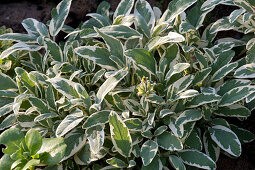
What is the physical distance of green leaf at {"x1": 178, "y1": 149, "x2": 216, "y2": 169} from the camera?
1.62 m

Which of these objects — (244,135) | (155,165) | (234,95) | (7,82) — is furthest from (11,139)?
(244,135)

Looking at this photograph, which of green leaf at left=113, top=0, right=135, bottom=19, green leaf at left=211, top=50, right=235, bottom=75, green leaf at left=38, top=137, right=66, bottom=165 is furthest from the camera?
green leaf at left=113, top=0, right=135, bottom=19

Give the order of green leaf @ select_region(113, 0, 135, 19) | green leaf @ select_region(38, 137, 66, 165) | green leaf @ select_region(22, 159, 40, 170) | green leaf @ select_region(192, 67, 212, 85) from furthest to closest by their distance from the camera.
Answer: green leaf @ select_region(113, 0, 135, 19) < green leaf @ select_region(192, 67, 212, 85) < green leaf @ select_region(38, 137, 66, 165) < green leaf @ select_region(22, 159, 40, 170)

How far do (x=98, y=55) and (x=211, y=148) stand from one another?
83 cm

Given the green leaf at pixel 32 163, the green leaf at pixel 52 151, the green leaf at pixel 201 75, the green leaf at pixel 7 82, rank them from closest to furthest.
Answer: the green leaf at pixel 32 163
the green leaf at pixel 52 151
the green leaf at pixel 201 75
the green leaf at pixel 7 82

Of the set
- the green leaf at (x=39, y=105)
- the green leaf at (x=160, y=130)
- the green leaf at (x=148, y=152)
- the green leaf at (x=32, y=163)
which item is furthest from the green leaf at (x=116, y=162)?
the green leaf at (x=39, y=105)

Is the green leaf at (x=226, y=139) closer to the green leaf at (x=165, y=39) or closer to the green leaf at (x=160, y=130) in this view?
the green leaf at (x=160, y=130)

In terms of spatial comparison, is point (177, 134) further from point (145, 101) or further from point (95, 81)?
point (95, 81)

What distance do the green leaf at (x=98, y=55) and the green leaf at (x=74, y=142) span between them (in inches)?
16.1

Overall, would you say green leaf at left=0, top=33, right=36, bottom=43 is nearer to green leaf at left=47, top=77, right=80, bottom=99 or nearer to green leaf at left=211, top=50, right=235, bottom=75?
green leaf at left=47, top=77, right=80, bottom=99

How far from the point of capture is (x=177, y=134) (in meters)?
1.58

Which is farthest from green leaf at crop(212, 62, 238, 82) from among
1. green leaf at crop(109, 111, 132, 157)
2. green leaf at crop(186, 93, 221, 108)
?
green leaf at crop(109, 111, 132, 157)

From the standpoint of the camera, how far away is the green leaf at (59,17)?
6.89ft

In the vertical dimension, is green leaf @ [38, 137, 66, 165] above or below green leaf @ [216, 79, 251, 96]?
below
